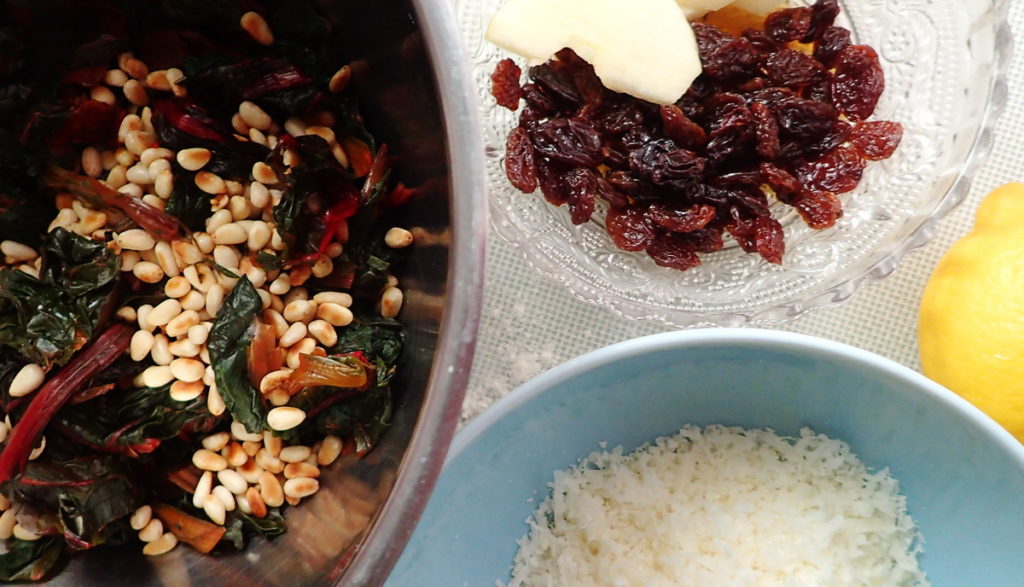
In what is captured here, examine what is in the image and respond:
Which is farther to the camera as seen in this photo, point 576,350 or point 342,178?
point 576,350

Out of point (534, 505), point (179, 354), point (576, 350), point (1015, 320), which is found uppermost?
point (1015, 320)

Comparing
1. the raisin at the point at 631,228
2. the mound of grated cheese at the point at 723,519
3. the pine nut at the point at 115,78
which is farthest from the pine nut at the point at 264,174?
the mound of grated cheese at the point at 723,519

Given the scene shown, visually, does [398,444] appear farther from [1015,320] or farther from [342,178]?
[1015,320]

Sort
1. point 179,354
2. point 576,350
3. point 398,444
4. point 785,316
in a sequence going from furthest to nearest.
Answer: point 576,350, point 785,316, point 179,354, point 398,444

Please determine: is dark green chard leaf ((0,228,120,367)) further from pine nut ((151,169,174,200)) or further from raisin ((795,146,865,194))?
raisin ((795,146,865,194))

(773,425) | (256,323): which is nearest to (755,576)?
(773,425)

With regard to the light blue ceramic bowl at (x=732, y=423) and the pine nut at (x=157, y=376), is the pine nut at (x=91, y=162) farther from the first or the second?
the light blue ceramic bowl at (x=732, y=423)
